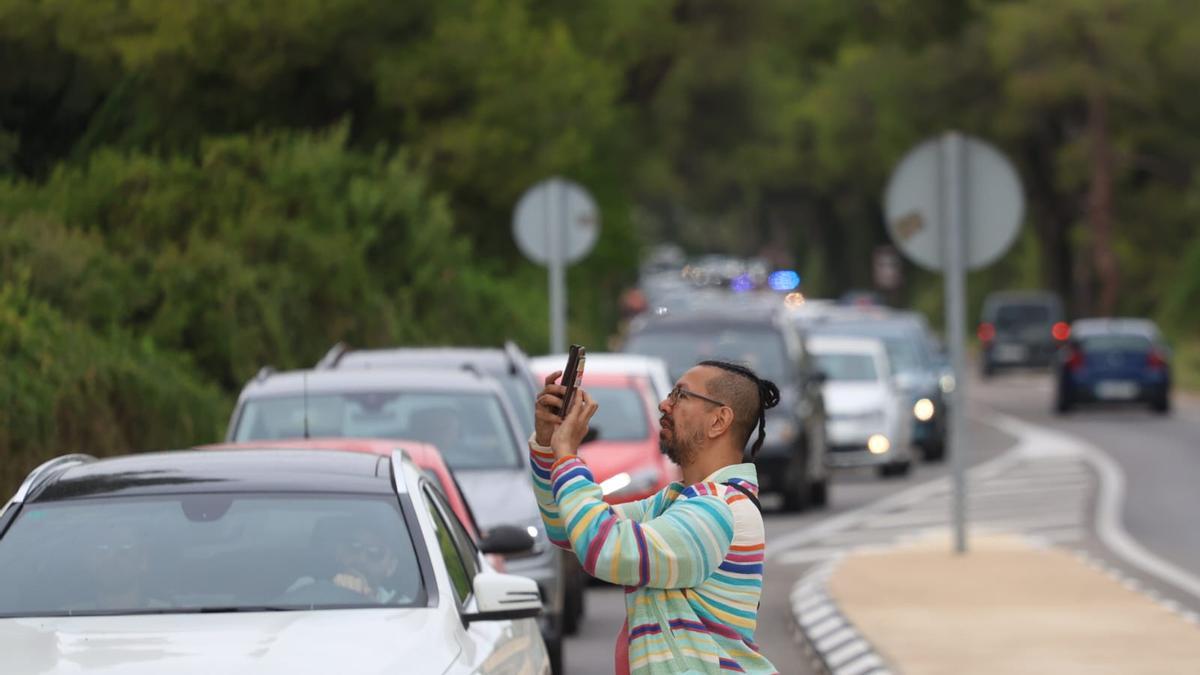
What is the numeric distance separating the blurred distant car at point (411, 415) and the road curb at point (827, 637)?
128 cm

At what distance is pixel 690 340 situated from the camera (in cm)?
2519

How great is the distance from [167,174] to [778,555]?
625 cm

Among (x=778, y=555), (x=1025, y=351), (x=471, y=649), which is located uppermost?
(x=471, y=649)

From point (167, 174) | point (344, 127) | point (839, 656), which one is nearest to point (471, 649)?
point (839, 656)

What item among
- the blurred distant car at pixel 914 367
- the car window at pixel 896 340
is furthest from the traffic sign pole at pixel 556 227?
the car window at pixel 896 340

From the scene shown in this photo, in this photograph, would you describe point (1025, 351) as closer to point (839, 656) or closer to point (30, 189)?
point (30, 189)

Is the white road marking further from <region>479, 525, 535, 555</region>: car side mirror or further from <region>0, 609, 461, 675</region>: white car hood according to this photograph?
<region>0, 609, 461, 675</region>: white car hood

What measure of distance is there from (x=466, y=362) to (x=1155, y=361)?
2765 cm

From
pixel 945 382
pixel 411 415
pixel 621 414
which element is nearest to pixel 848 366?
pixel 945 382

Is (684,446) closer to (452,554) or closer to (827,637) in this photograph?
(452,554)

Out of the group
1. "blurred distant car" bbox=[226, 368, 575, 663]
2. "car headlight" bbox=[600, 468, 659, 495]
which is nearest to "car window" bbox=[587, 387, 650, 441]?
"car headlight" bbox=[600, 468, 659, 495]

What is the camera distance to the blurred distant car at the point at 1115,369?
42188mm

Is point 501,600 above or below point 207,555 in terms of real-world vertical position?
below

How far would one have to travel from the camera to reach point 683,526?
5359 millimetres
